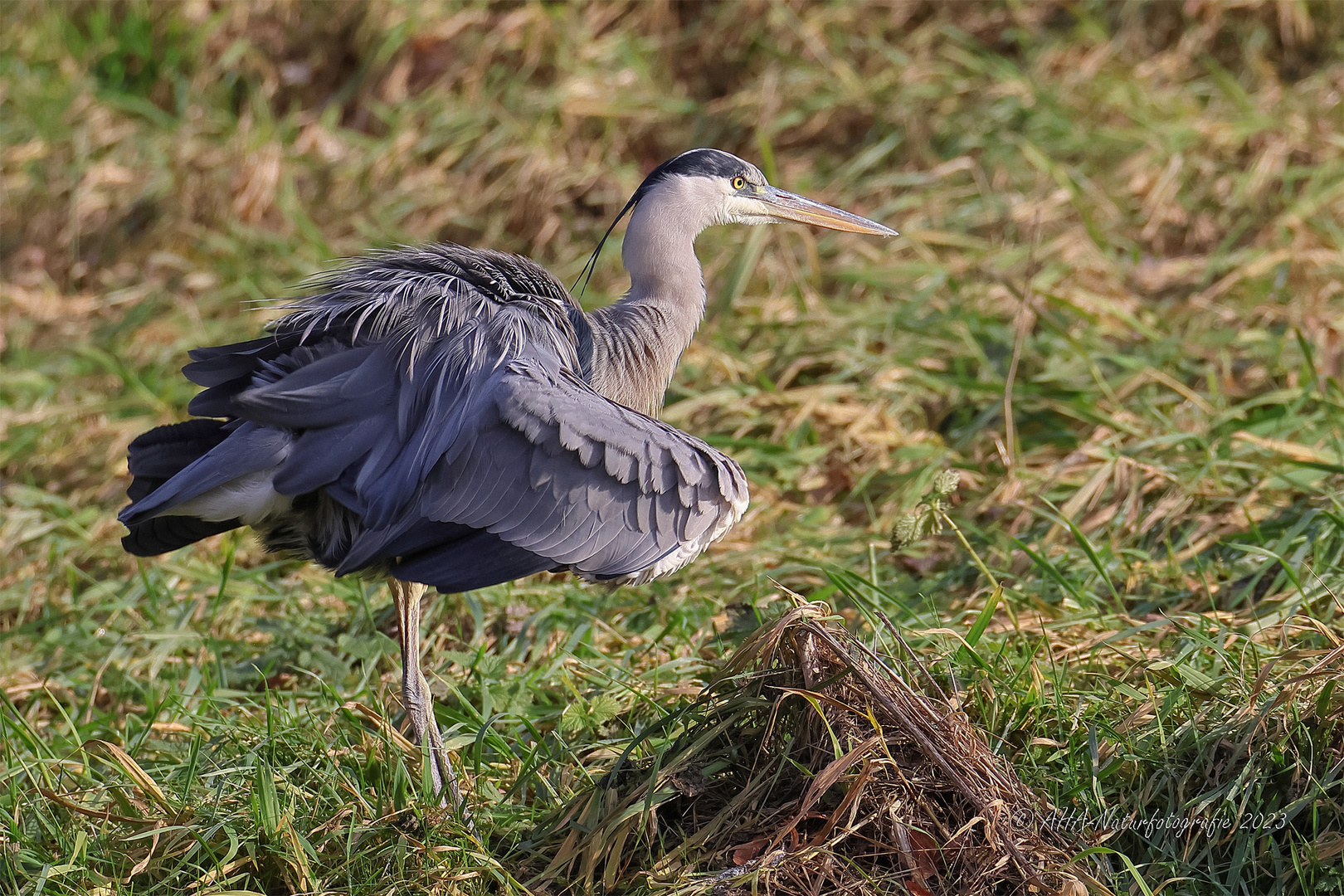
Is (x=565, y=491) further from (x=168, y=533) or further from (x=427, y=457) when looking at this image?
(x=168, y=533)

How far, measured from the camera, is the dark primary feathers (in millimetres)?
3133

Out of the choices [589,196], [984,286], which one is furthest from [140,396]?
[984,286]

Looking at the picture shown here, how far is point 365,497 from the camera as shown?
321 centimetres

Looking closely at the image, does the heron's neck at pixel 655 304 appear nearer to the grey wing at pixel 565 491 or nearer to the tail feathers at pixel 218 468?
the grey wing at pixel 565 491

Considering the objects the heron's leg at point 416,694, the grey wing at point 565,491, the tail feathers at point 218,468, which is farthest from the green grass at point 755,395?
the tail feathers at point 218,468

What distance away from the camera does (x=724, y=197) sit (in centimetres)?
421

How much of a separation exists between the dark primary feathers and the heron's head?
824 mm

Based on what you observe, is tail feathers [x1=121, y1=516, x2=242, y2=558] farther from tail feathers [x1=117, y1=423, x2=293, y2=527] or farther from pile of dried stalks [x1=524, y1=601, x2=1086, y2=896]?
pile of dried stalks [x1=524, y1=601, x2=1086, y2=896]

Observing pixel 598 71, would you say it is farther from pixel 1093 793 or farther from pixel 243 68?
pixel 1093 793

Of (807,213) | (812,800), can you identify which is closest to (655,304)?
(807,213)

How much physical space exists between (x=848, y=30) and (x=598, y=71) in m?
1.49

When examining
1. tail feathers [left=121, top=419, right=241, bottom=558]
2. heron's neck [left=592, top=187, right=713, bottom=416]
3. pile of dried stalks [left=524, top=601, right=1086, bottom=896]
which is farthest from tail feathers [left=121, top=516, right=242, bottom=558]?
pile of dried stalks [left=524, top=601, right=1086, bottom=896]

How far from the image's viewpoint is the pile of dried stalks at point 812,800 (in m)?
2.57

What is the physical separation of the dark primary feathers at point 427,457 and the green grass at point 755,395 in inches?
15.6
